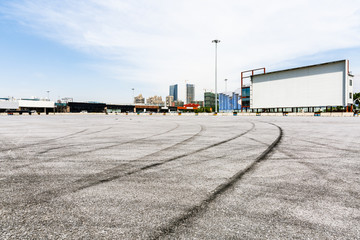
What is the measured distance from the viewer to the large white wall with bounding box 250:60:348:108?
56922mm

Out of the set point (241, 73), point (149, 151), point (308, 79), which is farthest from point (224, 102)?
point (149, 151)

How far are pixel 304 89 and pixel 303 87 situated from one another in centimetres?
65

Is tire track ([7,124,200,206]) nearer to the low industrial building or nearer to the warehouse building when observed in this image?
the warehouse building

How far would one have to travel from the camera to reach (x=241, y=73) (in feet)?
272

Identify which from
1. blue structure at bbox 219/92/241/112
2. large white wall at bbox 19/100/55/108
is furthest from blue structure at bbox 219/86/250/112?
large white wall at bbox 19/100/55/108

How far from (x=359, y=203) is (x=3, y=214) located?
16.7ft

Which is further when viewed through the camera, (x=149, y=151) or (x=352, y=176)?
(x=149, y=151)

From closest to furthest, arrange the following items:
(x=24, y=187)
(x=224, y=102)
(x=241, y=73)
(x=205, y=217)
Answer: (x=205, y=217), (x=24, y=187), (x=241, y=73), (x=224, y=102)

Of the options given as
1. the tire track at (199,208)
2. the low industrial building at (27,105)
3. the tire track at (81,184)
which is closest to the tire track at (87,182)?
the tire track at (81,184)

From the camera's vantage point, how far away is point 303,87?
208 feet

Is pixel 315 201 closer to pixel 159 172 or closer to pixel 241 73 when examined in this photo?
pixel 159 172

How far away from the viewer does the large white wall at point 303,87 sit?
187ft

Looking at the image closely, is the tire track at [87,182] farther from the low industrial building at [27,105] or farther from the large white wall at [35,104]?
the large white wall at [35,104]

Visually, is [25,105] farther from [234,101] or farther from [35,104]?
[234,101]
